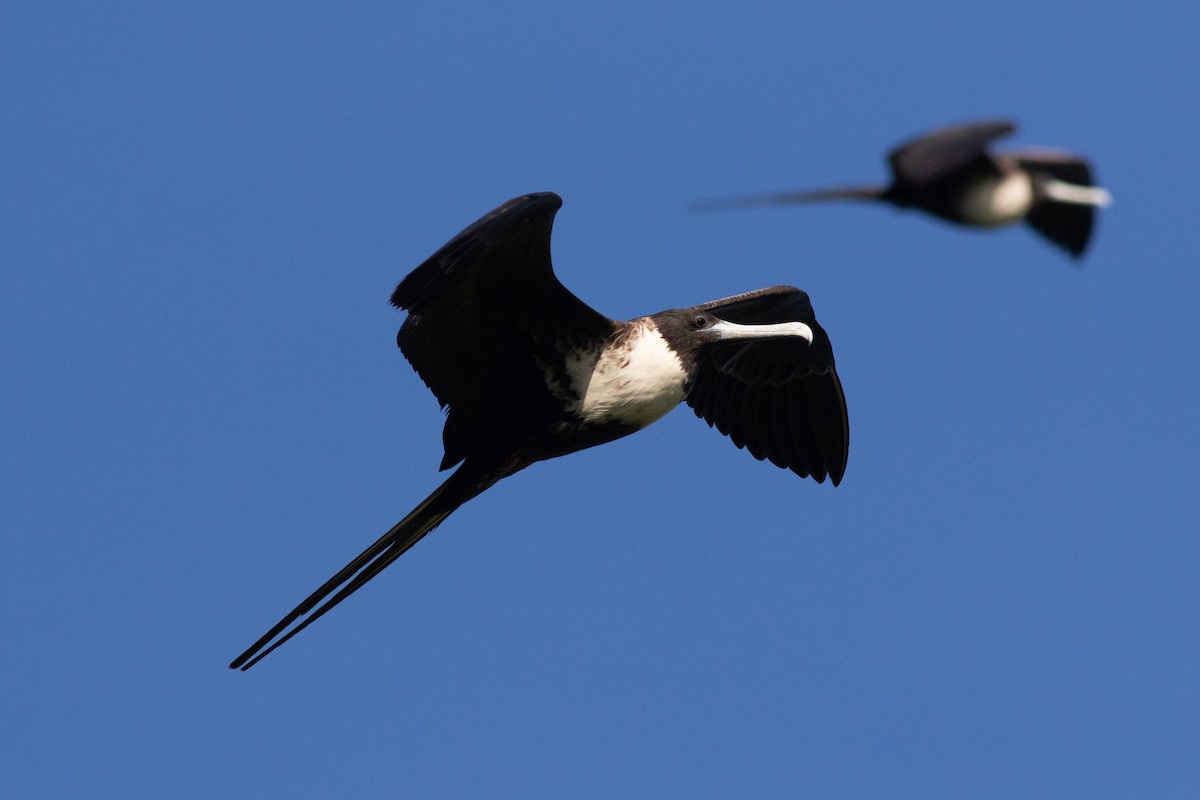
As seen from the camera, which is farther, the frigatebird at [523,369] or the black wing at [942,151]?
the frigatebird at [523,369]

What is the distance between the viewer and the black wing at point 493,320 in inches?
192

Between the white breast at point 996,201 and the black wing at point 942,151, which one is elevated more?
the black wing at point 942,151

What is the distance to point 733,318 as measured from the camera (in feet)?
20.1

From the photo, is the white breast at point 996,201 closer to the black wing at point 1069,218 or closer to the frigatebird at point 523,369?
the black wing at point 1069,218

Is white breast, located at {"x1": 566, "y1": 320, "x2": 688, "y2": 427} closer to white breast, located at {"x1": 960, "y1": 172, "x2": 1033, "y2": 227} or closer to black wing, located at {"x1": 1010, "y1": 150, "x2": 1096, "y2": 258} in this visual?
black wing, located at {"x1": 1010, "y1": 150, "x2": 1096, "y2": 258}

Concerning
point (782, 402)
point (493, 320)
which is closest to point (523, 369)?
point (493, 320)

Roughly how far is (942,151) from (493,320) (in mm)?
1744

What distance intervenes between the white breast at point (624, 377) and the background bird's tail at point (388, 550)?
41cm

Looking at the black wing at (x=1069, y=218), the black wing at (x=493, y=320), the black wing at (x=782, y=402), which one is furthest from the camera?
the black wing at (x=782, y=402)

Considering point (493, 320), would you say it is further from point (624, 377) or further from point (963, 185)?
point (963, 185)

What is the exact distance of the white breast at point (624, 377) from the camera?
5305mm

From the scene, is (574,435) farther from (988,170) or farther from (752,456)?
(988,170)

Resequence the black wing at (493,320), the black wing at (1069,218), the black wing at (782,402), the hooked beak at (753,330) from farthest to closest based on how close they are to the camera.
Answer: the black wing at (782,402)
the hooked beak at (753,330)
the black wing at (493,320)
the black wing at (1069,218)

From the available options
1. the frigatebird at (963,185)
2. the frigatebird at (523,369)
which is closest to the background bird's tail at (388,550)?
the frigatebird at (523,369)
